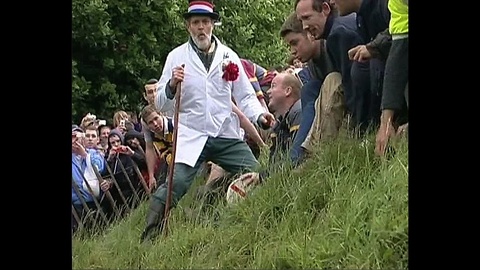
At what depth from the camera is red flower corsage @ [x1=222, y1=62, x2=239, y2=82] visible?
13.3 ft

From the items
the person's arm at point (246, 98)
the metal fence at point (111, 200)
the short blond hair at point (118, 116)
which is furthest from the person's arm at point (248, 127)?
the short blond hair at point (118, 116)

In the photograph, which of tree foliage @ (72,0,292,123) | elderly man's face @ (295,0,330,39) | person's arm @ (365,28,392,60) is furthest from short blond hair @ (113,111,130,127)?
person's arm @ (365,28,392,60)

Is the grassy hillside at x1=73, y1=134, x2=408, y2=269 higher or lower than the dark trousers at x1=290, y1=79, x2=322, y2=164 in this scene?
lower

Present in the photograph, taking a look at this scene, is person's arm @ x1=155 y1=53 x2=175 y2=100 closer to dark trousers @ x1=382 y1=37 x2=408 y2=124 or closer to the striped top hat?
the striped top hat

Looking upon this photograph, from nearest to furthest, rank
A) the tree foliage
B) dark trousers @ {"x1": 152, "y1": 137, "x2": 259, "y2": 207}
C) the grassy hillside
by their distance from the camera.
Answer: the grassy hillside < dark trousers @ {"x1": 152, "y1": 137, "x2": 259, "y2": 207} < the tree foliage

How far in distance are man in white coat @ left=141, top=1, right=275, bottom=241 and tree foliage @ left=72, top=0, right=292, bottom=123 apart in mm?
1502

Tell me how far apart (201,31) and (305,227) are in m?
1.33

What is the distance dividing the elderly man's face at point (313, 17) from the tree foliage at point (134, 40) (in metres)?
1.80

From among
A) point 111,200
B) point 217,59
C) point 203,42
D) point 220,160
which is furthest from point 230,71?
point 111,200

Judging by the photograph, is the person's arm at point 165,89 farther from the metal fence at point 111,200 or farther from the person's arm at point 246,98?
the metal fence at point 111,200

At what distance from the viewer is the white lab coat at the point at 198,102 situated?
4012mm

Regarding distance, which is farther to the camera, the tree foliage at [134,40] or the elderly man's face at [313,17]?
the tree foliage at [134,40]

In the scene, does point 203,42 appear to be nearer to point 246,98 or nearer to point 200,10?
point 200,10
